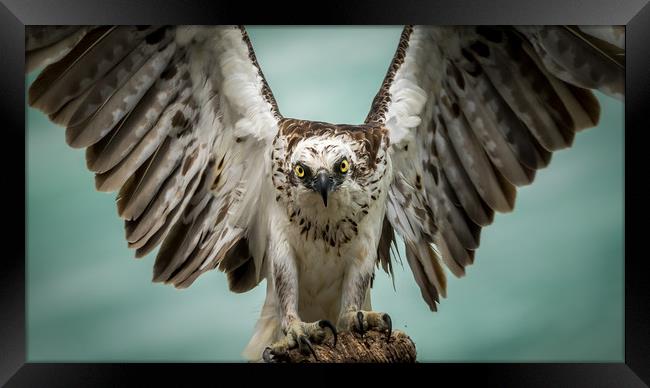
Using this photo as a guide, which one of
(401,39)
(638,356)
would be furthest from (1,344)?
(638,356)

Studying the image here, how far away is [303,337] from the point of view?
2844 millimetres

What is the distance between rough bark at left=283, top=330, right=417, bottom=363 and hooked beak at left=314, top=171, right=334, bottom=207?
1.93 feet

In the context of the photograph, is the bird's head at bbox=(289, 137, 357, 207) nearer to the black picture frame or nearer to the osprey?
the osprey

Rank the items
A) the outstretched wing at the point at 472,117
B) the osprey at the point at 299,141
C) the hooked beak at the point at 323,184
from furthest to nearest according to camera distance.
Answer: the outstretched wing at the point at 472,117, the osprey at the point at 299,141, the hooked beak at the point at 323,184

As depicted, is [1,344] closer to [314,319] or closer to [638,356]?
[314,319]

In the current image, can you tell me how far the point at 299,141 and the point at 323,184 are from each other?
10.0 inches

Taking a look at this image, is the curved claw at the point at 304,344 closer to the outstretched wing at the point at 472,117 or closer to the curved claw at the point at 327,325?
the curved claw at the point at 327,325

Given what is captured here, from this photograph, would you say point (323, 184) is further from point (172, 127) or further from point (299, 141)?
point (172, 127)

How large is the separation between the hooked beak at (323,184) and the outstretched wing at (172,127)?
40 cm

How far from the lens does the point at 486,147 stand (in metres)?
3.25
